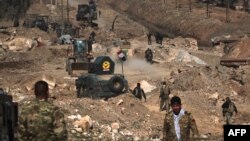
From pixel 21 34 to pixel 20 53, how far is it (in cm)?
849

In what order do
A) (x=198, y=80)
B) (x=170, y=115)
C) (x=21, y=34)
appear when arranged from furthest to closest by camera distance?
(x=21, y=34) → (x=198, y=80) → (x=170, y=115)

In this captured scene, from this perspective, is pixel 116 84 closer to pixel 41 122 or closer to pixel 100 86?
pixel 100 86

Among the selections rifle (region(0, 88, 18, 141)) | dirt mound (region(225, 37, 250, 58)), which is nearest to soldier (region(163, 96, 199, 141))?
rifle (region(0, 88, 18, 141))

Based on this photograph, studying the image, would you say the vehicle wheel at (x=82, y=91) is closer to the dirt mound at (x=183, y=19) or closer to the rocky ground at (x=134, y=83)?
the rocky ground at (x=134, y=83)

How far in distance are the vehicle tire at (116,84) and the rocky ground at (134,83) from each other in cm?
108

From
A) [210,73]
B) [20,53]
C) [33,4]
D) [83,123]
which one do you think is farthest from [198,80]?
[33,4]

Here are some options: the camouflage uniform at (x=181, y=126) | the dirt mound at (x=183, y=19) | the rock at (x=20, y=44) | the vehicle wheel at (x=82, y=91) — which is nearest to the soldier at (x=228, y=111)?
the vehicle wheel at (x=82, y=91)

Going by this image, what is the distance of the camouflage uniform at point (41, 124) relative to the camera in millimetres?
7547

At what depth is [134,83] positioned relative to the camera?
29031 millimetres

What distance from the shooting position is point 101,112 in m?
20.1

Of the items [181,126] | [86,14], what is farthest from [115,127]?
[86,14]

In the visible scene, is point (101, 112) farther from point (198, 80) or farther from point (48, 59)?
point (48, 59)

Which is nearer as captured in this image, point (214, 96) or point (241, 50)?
point (214, 96)

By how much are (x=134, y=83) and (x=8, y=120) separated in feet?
66.6
